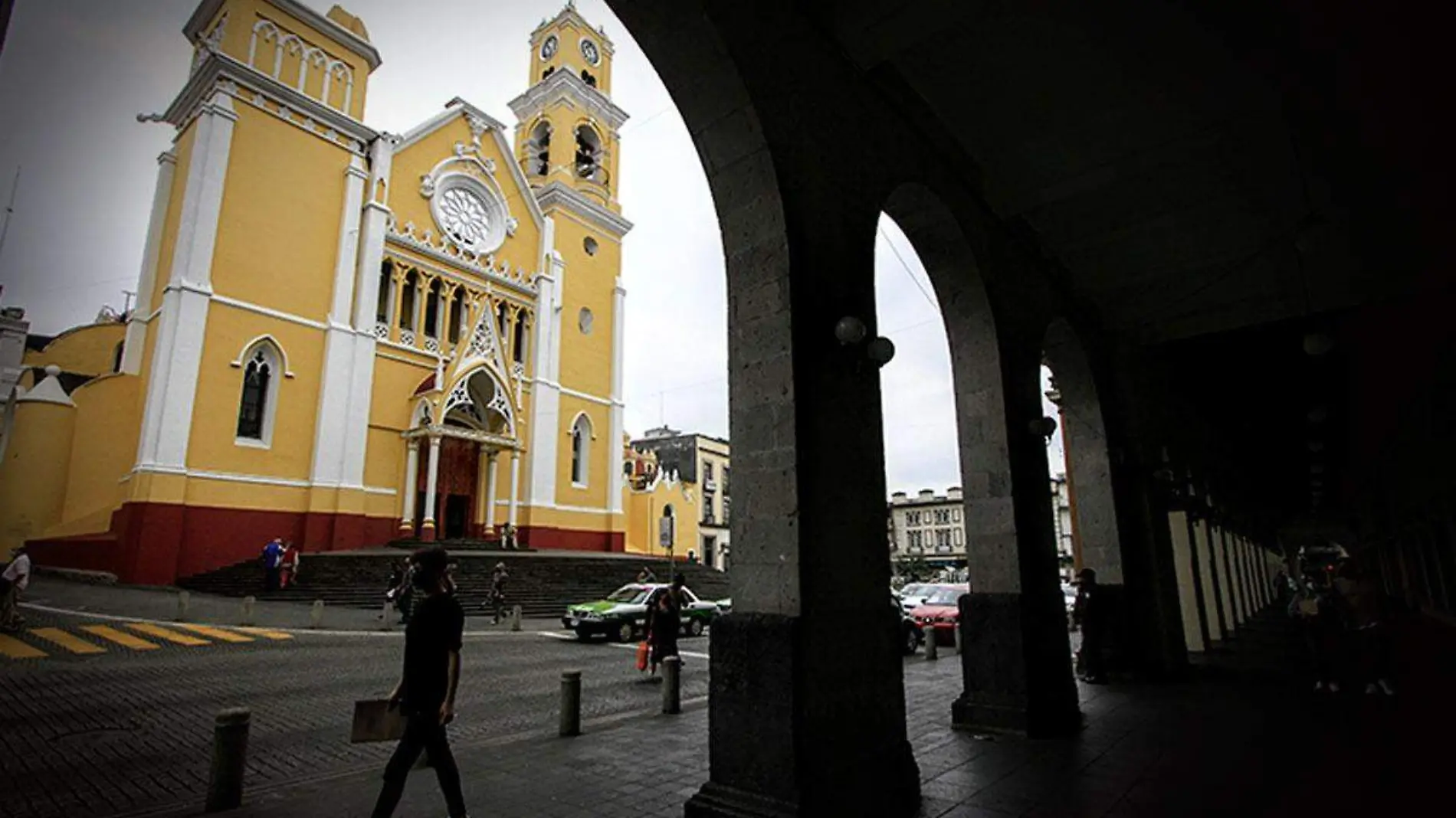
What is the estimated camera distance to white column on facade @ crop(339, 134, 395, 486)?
2348 centimetres

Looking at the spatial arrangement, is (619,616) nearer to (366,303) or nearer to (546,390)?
(366,303)

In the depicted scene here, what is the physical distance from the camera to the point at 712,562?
51.3 meters

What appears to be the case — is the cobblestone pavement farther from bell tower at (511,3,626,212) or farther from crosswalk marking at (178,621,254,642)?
bell tower at (511,3,626,212)

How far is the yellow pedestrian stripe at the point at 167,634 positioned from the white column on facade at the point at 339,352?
31.4 ft

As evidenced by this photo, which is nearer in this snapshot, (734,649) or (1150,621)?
(734,649)

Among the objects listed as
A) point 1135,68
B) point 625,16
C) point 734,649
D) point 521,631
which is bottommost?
point 521,631

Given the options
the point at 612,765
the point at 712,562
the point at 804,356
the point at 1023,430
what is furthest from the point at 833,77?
the point at 712,562

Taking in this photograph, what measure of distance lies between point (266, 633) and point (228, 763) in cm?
1068

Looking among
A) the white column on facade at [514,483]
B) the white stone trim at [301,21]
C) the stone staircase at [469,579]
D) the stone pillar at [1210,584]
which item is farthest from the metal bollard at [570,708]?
the white stone trim at [301,21]

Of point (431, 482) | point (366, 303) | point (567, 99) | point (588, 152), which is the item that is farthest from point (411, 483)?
point (567, 99)

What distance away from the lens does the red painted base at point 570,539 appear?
28.3 metres

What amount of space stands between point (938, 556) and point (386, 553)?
65519 millimetres

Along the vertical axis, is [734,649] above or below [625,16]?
below

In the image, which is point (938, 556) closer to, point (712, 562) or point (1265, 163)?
point (712, 562)
